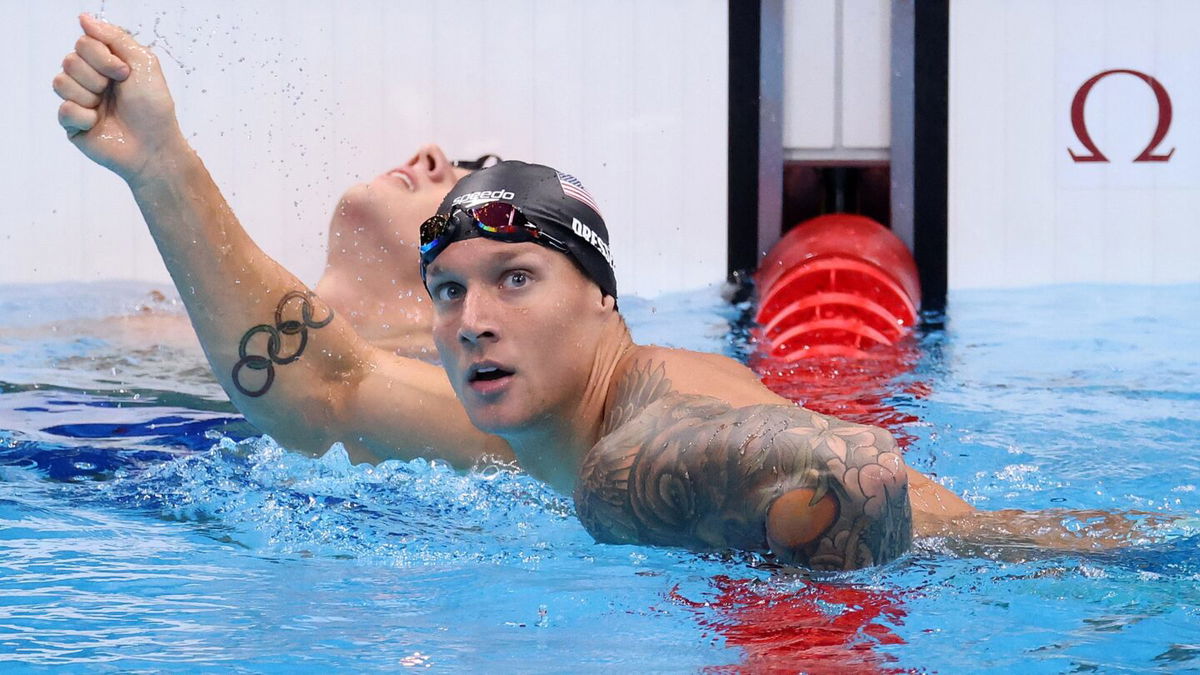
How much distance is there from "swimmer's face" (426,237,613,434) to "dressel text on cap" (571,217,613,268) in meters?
0.05

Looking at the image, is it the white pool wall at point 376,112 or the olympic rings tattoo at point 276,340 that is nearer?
the olympic rings tattoo at point 276,340

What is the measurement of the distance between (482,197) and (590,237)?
19 centimetres

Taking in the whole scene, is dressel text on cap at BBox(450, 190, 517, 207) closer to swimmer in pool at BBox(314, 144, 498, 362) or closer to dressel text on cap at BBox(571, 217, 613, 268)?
dressel text on cap at BBox(571, 217, 613, 268)

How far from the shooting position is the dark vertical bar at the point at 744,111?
15.8 feet

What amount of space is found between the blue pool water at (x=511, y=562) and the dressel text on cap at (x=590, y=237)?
18.3 inches

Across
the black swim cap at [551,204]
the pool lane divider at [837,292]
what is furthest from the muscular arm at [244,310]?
the pool lane divider at [837,292]

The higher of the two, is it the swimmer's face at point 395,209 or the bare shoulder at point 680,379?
the swimmer's face at point 395,209

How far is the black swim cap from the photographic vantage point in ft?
7.11

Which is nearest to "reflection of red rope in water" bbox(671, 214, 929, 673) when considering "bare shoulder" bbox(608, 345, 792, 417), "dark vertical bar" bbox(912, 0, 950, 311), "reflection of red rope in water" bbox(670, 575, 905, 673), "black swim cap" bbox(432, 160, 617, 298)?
"reflection of red rope in water" bbox(670, 575, 905, 673)

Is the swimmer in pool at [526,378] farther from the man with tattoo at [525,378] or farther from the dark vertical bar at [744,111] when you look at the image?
the dark vertical bar at [744,111]

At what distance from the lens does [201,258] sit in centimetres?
244

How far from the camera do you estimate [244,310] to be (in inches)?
100.0

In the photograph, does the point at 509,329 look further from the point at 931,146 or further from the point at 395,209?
the point at 931,146

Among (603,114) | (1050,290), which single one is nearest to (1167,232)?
(1050,290)
